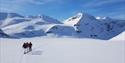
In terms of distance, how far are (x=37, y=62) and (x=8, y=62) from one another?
192cm

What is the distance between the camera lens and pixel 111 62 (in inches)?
595

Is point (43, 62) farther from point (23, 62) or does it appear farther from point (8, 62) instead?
point (8, 62)

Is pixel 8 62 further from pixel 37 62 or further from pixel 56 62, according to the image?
pixel 56 62

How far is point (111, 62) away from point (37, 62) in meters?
5.01

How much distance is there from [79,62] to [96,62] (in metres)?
1.18

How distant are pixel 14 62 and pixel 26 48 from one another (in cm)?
956

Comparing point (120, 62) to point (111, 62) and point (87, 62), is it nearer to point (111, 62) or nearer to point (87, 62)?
point (111, 62)

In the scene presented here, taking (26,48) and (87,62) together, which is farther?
(26,48)

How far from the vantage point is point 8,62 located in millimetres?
14688

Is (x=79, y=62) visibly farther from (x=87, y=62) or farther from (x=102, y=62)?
(x=102, y=62)

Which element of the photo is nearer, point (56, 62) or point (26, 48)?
point (56, 62)

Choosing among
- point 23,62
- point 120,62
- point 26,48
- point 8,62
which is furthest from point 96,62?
point 26,48

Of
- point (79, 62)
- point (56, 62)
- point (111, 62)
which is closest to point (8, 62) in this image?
point (56, 62)

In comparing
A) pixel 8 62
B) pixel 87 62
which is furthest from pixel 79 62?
pixel 8 62
